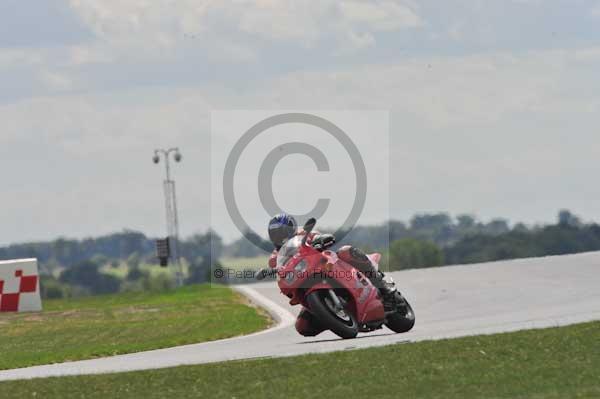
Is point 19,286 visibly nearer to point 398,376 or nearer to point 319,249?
point 319,249

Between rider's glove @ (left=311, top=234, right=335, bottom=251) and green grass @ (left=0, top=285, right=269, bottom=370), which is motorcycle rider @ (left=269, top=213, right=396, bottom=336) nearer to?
rider's glove @ (left=311, top=234, right=335, bottom=251)

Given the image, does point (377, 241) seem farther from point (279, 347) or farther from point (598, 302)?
point (279, 347)

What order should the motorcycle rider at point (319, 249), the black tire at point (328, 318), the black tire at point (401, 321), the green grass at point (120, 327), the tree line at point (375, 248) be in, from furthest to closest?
the tree line at point (375, 248) → the green grass at point (120, 327) → the black tire at point (401, 321) → the motorcycle rider at point (319, 249) → the black tire at point (328, 318)

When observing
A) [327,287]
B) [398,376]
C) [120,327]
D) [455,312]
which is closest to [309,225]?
[327,287]

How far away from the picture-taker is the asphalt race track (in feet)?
55.6

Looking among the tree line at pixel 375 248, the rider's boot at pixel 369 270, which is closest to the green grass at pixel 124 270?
the tree line at pixel 375 248

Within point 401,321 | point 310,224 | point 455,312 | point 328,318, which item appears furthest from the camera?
point 455,312

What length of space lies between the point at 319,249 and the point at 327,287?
0.50 meters

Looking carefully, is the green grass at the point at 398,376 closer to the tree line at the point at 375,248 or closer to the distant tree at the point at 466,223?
the tree line at the point at 375,248

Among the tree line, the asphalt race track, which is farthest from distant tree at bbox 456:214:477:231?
the asphalt race track

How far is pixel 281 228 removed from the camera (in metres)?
17.4

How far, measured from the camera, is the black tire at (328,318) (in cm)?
1719

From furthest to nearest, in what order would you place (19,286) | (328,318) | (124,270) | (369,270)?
1. (124,270)
2. (19,286)
3. (369,270)
4. (328,318)

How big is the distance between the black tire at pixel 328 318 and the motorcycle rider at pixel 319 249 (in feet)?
1.67
